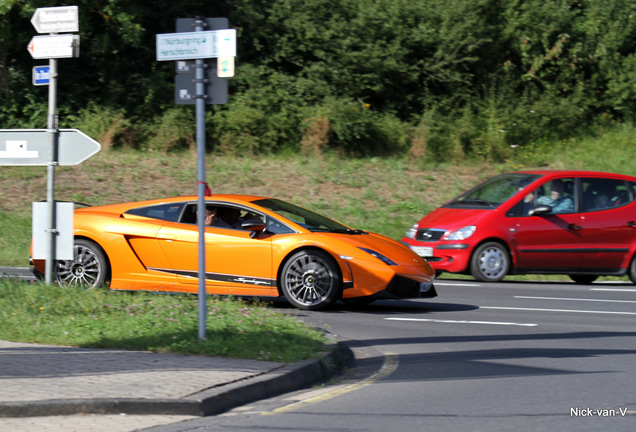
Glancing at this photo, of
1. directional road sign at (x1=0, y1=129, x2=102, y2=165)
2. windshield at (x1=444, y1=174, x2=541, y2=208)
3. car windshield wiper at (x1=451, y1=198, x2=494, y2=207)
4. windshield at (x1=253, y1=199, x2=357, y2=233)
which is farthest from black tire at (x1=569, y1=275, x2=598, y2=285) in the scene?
directional road sign at (x1=0, y1=129, x2=102, y2=165)

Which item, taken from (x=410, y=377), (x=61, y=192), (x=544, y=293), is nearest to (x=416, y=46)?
(x=61, y=192)

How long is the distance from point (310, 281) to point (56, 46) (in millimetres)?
4016

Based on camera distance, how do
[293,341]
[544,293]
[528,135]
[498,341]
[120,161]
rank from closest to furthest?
[293,341] < [498,341] < [544,293] < [120,161] < [528,135]

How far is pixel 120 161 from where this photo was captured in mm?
19922

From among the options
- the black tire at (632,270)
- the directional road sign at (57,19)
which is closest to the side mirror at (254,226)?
the directional road sign at (57,19)

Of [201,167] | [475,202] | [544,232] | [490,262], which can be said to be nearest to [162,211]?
[201,167]

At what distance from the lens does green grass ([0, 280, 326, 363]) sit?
6.89 m

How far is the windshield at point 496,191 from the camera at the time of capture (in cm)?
1353

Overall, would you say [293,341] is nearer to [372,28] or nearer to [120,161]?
[120,161]

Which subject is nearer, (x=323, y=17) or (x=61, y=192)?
(x=61, y=192)

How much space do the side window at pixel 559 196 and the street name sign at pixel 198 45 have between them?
7804 mm

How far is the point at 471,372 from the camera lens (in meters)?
6.78

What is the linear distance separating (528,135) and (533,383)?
57.7 feet

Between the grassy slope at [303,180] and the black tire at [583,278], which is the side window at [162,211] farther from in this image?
the black tire at [583,278]
